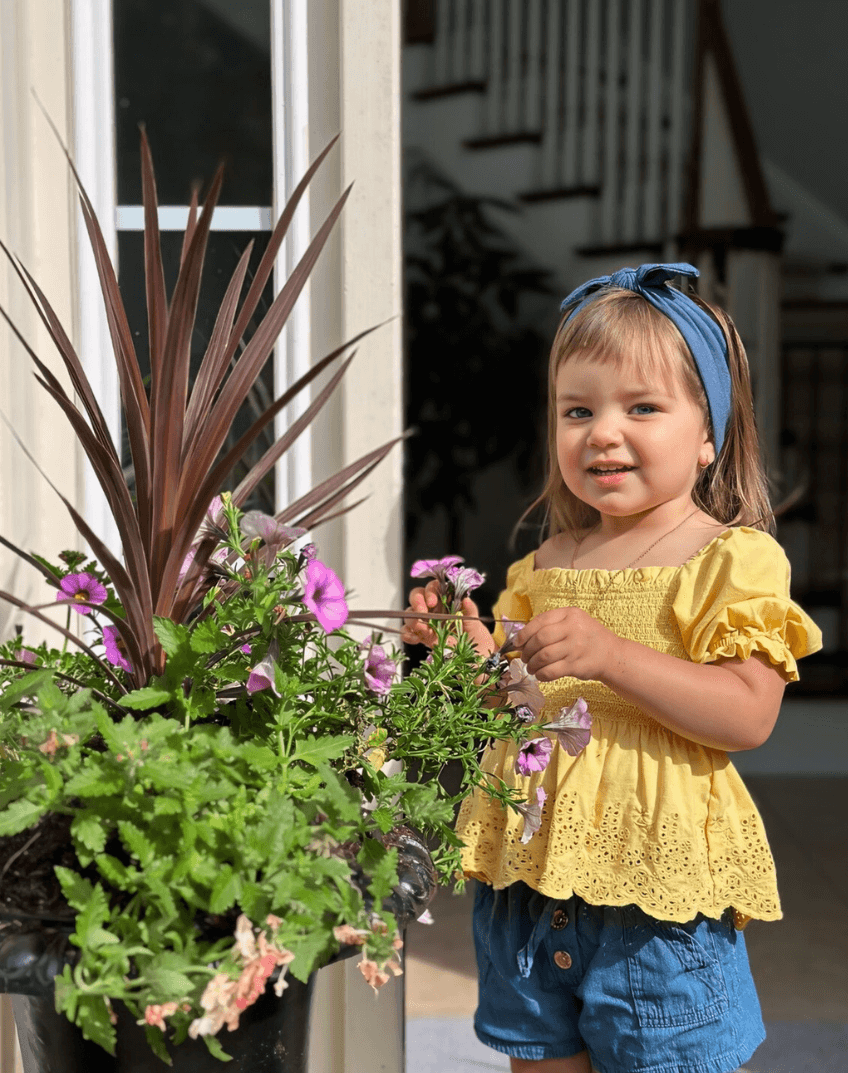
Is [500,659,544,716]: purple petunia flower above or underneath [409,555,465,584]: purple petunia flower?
underneath

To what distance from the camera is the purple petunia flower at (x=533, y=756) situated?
1024 millimetres

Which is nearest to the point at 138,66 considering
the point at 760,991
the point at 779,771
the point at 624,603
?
the point at 624,603

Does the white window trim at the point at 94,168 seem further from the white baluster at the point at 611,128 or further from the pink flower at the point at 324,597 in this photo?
the white baluster at the point at 611,128


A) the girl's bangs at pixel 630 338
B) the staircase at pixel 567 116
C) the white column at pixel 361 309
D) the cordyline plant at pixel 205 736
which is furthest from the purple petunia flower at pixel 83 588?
the staircase at pixel 567 116

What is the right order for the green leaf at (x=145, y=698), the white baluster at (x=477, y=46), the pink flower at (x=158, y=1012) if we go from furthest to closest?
the white baluster at (x=477, y=46)
the green leaf at (x=145, y=698)
the pink flower at (x=158, y=1012)

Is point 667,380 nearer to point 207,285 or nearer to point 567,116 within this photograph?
point 207,285

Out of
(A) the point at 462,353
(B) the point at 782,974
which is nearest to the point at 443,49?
(A) the point at 462,353

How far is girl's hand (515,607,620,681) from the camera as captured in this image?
3.56ft

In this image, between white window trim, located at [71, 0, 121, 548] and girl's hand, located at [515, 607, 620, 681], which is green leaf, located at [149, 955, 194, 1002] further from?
white window trim, located at [71, 0, 121, 548]

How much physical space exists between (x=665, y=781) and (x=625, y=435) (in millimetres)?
385

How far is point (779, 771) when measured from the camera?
175 inches

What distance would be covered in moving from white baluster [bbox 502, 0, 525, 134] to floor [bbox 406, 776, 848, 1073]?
3.87 m

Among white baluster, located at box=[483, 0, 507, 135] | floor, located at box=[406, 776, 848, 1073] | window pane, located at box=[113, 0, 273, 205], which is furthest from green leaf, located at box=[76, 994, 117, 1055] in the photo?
white baluster, located at box=[483, 0, 507, 135]

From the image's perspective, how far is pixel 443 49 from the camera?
5680 mm
